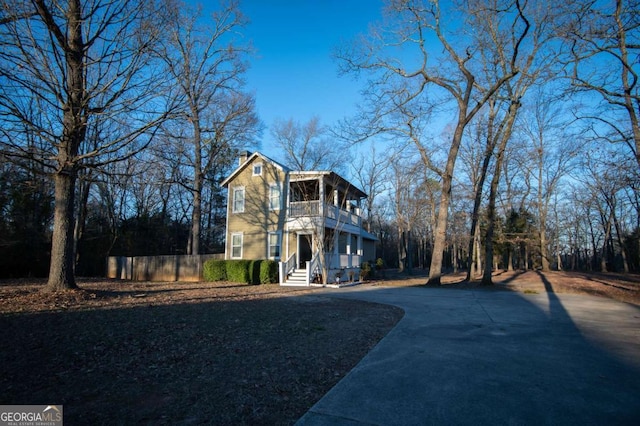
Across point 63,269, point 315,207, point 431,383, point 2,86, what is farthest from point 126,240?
point 431,383

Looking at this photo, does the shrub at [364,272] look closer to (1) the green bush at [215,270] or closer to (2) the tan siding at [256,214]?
(2) the tan siding at [256,214]

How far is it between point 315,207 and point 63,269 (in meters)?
12.1

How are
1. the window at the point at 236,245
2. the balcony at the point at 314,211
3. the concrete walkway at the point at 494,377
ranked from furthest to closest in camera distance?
1. the window at the point at 236,245
2. the balcony at the point at 314,211
3. the concrete walkway at the point at 494,377

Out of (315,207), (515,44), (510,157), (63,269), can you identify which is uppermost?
(515,44)

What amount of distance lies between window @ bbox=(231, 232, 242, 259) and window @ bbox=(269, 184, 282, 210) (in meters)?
2.88

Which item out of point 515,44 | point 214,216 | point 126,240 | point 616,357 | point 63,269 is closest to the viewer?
point 616,357

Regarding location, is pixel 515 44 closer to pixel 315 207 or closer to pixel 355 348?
pixel 315 207

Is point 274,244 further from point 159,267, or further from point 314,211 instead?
point 159,267

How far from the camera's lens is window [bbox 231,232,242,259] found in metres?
21.6

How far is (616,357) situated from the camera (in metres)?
4.68

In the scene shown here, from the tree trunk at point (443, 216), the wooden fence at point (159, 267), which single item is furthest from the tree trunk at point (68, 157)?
the tree trunk at point (443, 216)

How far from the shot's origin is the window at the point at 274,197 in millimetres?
20812

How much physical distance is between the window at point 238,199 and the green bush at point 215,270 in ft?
12.9

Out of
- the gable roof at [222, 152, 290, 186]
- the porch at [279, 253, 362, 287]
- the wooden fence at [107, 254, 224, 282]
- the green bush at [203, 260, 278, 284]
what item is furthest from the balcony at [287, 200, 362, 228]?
the wooden fence at [107, 254, 224, 282]
